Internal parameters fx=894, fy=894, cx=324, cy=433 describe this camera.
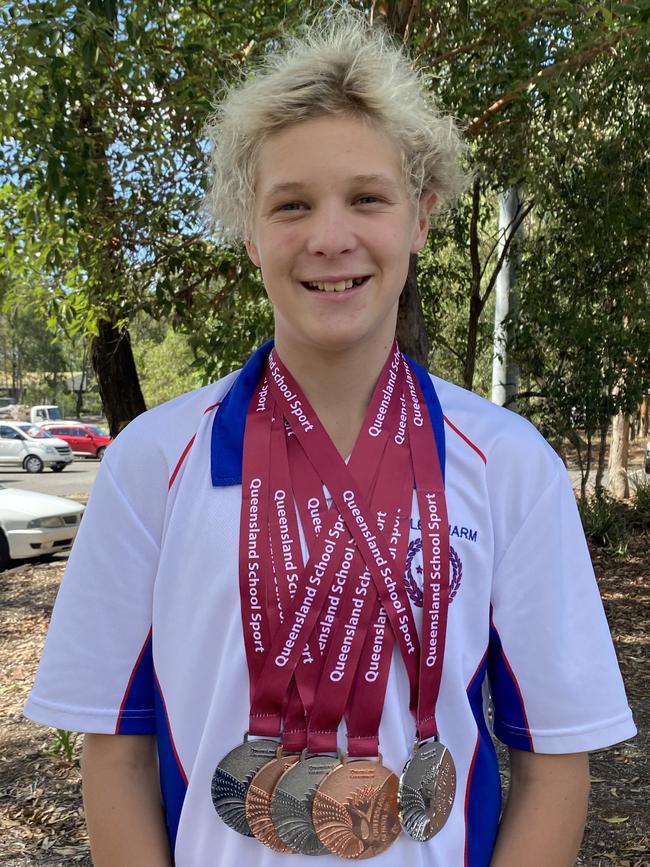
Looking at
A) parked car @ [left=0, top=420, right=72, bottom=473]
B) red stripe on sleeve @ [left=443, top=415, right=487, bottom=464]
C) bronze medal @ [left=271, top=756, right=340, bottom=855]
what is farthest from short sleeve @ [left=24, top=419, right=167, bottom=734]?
parked car @ [left=0, top=420, right=72, bottom=473]

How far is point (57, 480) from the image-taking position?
2652 cm

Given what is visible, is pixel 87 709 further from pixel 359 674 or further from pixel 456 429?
pixel 456 429

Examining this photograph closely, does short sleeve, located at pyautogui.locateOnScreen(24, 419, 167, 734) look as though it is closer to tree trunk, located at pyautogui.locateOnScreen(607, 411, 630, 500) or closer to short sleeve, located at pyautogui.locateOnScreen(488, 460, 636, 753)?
short sleeve, located at pyautogui.locateOnScreen(488, 460, 636, 753)

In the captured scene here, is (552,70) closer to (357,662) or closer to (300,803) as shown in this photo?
(357,662)

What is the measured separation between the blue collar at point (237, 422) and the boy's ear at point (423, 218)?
A: 23 cm

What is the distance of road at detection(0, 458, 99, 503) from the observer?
22.2m

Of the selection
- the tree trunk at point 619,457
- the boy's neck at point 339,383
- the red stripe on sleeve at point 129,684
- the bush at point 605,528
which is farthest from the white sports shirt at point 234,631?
the tree trunk at point 619,457

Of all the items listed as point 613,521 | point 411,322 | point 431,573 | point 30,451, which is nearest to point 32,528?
point 411,322

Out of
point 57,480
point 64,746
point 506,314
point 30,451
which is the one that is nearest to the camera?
point 64,746

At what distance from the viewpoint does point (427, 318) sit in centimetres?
1009

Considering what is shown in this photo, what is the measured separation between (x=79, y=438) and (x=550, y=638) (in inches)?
1445

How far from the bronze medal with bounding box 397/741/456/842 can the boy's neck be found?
1.69 ft

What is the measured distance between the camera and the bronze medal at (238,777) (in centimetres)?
137

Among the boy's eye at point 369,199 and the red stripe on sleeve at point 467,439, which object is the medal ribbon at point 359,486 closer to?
the red stripe on sleeve at point 467,439
